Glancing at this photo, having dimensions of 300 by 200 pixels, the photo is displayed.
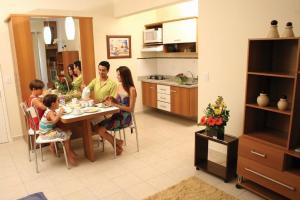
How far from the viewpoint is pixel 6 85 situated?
4.07 metres

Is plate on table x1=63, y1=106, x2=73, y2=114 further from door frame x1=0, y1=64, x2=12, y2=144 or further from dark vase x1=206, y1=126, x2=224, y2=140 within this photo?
dark vase x1=206, y1=126, x2=224, y2=140

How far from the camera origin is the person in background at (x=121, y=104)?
10.7ft

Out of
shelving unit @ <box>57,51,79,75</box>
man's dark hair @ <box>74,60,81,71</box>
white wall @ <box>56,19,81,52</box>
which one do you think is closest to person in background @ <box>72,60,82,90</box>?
man's dark hair @ <box>74,60,81,71</box>

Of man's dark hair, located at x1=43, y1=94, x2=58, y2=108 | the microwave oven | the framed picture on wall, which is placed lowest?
man's dark hair, located at x1=43, y1=94, x2=58, y2=108

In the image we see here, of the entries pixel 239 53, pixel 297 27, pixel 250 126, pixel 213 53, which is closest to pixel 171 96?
pixel 213 53

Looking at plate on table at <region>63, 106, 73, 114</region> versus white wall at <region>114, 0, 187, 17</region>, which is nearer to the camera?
plate on table at <region>63, 106, 73, 114</region>

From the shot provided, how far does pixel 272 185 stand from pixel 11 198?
258 cm

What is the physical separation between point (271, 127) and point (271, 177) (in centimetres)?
61

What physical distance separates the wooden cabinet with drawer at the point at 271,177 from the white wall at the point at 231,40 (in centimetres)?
67

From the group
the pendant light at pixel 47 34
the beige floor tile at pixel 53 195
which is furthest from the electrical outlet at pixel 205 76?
the pendant light at pixel 47 34

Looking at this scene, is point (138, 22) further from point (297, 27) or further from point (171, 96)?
point (297, 27)

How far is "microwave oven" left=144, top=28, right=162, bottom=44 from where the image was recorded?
508cm

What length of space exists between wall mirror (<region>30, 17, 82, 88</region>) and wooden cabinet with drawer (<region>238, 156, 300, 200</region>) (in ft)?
10.0

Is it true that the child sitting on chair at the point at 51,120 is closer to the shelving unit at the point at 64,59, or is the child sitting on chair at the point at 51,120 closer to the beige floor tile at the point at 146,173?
the beige floor tile at the point at 146,173
